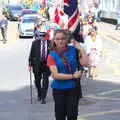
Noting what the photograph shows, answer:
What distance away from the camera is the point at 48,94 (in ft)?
50.8

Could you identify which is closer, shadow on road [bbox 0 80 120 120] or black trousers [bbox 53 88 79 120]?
black trousers [bbox 53 88 79 120]

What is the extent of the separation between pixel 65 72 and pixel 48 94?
7.39m

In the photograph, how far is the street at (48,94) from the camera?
12411mm

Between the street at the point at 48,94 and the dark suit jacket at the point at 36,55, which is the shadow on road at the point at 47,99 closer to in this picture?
the street at the point at 48,94

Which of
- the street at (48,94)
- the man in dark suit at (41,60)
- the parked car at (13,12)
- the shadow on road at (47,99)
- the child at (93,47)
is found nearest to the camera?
the street at (48,94)

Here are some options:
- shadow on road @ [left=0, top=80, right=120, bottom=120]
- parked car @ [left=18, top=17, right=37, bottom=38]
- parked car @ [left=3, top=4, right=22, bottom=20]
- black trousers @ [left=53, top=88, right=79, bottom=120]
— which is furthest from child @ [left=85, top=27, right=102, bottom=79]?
parked car @ [left=3, top=4, right=22, bottom=20]

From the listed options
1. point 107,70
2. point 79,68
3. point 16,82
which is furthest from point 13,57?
point 79,68

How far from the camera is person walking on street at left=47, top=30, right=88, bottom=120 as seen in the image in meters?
8.10

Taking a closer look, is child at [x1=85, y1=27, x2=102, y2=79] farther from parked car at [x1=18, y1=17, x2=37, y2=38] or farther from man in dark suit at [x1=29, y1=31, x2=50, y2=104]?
parked car at [x1=18, y1=17, x2=37, y2=38]

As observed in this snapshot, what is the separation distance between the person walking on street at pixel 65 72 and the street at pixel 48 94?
3.66 metres

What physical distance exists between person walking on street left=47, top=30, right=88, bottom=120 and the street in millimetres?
3662

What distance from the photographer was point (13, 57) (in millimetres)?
26578

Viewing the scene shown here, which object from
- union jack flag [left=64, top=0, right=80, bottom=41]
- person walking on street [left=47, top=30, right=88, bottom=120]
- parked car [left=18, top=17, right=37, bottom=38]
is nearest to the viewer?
person walking on street [left=47, top=30, right=88, bottom=120]

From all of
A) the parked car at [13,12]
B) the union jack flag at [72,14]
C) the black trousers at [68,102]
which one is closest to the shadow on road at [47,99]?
the union jack flag at [72,14]
